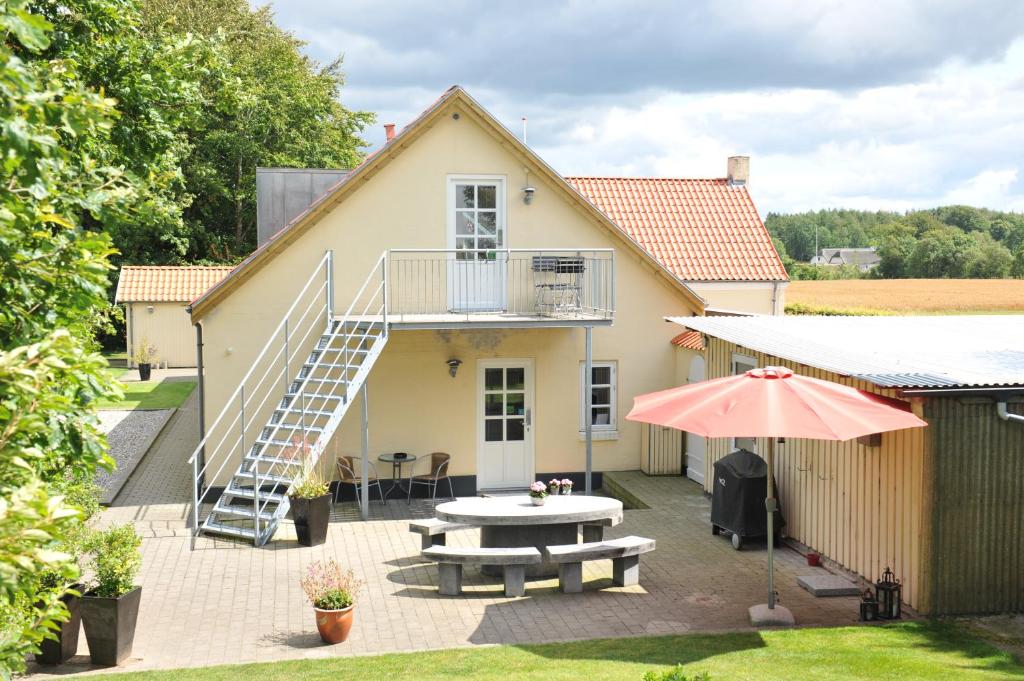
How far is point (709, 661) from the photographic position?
29.5 feet

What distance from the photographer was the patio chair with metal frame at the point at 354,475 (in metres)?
16.4

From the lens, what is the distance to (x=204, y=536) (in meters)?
14.1

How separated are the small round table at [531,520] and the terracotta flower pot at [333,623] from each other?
246 centimetres

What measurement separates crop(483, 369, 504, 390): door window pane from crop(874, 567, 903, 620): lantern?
842cm

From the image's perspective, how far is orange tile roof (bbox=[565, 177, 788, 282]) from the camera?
75.9ft

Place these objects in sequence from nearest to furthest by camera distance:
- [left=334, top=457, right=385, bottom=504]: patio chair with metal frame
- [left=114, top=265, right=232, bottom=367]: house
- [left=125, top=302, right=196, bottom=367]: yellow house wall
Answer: [left=334, top=457, right=385, bottom=504]: patio chair with metal frame → [left=114, top=265, right=232, bottom=367]: house → [left=125, top=302, right=196, bottom=367]: yellow house wall

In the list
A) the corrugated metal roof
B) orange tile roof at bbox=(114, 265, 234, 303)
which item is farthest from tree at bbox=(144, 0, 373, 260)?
the corrugated metal roof

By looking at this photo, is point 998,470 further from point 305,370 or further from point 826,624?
point 305,370

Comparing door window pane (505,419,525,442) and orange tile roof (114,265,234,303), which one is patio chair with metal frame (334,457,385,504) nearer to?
door window pane (505,419,525,442)

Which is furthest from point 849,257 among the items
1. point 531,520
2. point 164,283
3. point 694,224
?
point 531,520

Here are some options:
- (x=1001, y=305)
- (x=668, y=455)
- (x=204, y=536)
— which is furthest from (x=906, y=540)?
(x=1001, y=305)

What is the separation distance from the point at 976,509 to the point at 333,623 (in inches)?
264

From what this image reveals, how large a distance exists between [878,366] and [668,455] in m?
7.19

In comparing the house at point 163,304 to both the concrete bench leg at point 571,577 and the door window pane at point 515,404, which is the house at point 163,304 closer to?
the door window pane at point 515,404
